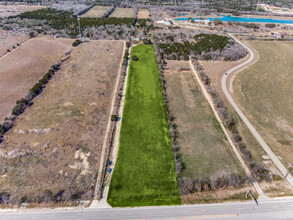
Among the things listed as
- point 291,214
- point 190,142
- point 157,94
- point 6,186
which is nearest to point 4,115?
point 6,186

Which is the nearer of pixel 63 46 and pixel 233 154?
pixel 233 154

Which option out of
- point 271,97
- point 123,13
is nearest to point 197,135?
point 271,97

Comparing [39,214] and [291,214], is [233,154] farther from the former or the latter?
[39,214]

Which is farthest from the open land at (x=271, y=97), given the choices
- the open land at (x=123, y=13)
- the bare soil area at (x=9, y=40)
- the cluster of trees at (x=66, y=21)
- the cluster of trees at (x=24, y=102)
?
the open land at (x=123, y=13)

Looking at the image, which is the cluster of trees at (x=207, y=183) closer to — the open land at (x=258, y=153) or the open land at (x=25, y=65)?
the open land at (x=258, y=153)

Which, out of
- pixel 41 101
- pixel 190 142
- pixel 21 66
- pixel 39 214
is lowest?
pixel 39 214

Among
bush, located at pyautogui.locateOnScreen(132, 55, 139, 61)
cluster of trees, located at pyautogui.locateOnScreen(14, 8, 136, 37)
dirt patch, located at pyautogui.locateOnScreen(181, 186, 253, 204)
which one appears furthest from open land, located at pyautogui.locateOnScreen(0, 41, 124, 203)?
cluster of trees, located at pyautogui.locateOnScreen(14, 8, 136, 37)
